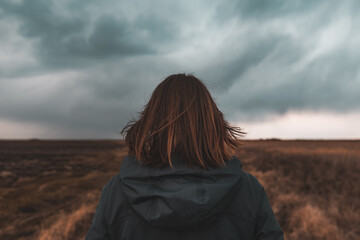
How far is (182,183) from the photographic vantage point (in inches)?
49.6

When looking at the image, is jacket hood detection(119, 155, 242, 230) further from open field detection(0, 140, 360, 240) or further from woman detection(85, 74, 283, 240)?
open field detection(0, 140, 360, 240)

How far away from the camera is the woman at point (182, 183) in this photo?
4.06 feet

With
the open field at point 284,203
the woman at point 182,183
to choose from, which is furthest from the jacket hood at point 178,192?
the open field at point 284,203

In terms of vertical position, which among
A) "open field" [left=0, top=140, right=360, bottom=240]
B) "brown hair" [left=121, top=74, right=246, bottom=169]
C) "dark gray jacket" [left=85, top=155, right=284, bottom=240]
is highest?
"brown hair" [left=121, top=74, right=246, bottom=169]

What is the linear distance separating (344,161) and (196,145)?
57.3 feet

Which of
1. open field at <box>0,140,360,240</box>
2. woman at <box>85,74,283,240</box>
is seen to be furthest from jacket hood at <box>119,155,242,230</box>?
open field at <box>0,140,360,240</box>

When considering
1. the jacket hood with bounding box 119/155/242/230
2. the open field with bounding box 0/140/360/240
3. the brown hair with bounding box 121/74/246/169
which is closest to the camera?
the jacket hood with bounding box 119/155/242/230

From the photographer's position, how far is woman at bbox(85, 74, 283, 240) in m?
1.24

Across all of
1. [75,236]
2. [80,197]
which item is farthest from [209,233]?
[80,197]

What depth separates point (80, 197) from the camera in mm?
12203

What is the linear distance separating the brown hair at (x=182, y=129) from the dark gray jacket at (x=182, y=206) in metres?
0.06

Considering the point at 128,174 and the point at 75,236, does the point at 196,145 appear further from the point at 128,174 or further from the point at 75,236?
the point at 75,236

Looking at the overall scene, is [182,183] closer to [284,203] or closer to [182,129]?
[182,129]

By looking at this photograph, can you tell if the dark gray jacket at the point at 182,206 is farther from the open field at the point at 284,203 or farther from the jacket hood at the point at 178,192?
the open field at the point at 284,203
